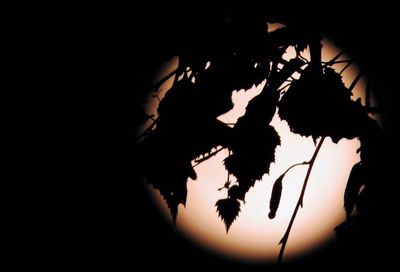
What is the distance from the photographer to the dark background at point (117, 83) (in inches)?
23.6

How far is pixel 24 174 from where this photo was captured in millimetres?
1698

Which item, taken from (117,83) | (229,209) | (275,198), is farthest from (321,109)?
(117,83)

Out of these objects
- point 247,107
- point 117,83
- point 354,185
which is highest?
point 117,83

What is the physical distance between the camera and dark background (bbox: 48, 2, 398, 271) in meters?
0.60

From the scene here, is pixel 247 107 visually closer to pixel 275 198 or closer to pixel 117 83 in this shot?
pixel 275 198

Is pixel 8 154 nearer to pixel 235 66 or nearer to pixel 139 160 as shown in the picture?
pixel 139 160

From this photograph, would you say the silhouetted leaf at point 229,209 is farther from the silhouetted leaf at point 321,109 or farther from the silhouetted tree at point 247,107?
the silhouetted leaf at point 321,109

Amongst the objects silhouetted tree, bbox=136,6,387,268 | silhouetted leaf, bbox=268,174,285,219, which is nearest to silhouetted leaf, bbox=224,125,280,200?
silhouetted tree, bbox=136,6,387,268

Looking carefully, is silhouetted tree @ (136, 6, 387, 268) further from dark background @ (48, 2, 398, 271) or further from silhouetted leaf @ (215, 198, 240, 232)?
silhouetted leaf @ (215, 198, 240, 232)

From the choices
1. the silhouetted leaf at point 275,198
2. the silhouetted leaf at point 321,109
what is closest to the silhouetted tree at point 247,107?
the silhouetted leaf at point 321,109

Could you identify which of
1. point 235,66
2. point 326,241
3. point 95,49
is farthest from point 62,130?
point 326,241

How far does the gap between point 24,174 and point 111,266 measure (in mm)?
939

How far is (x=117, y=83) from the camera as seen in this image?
2.68 feet

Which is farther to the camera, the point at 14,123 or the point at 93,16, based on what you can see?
the point at 14,123
